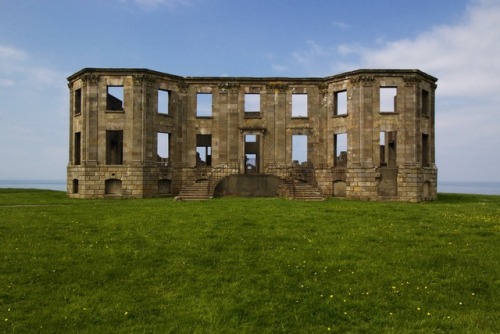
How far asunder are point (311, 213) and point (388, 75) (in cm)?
1755

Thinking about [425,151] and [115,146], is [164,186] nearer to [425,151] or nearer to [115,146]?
[115,146]

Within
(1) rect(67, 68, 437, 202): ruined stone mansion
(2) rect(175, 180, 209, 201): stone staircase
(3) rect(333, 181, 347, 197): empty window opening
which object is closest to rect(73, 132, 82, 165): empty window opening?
(1) rect(67, 68, 437, 202): ruined stone mansion

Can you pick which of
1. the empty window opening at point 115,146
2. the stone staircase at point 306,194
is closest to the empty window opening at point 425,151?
the stone staircase at point 306,194

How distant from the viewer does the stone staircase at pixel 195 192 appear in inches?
1054

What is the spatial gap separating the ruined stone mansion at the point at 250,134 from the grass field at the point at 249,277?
14.5m

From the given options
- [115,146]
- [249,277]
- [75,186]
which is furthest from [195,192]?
[249,277]

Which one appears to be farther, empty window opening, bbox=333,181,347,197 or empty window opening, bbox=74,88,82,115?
empty window opening, bbox=74,88,82,115

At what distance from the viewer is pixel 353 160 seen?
30344 mm

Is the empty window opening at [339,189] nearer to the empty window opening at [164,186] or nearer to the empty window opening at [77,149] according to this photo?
the empty window opening at [164,186]

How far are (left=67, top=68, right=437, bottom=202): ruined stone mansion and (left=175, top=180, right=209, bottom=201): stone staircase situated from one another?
0.45 ft

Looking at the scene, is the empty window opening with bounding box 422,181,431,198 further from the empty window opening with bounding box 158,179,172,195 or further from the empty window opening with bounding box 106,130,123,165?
the empty window opening with bounding box 106,130,123,165

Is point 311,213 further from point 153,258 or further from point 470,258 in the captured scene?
point 153,258

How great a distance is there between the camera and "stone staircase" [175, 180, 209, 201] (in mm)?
26766

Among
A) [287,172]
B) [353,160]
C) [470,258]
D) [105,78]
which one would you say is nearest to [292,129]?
[287,172]
